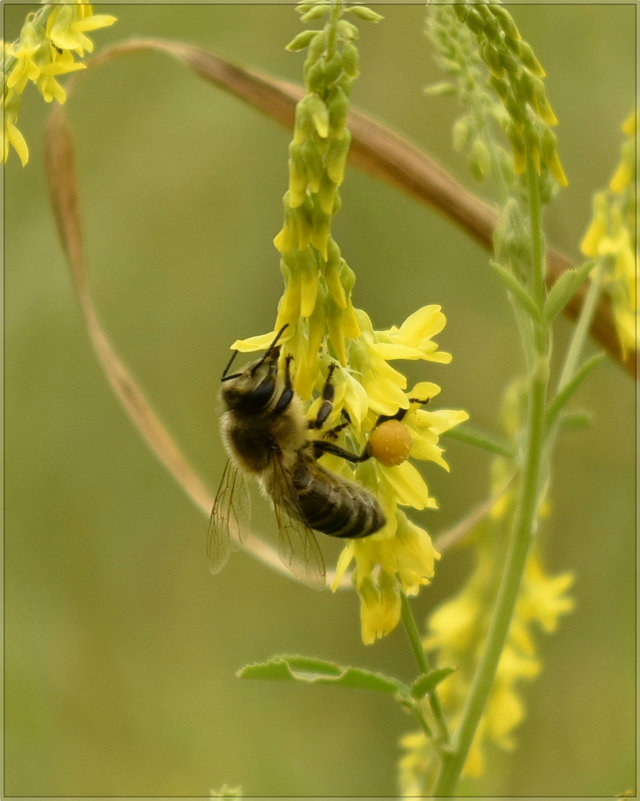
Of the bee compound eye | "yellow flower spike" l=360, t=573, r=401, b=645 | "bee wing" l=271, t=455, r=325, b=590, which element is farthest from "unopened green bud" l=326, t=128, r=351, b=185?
"bee wing" l=271, t=455, r=325, b=590

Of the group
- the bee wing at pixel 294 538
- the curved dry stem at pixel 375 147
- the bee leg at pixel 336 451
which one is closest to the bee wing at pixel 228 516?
the bee wing at pixel 294 538

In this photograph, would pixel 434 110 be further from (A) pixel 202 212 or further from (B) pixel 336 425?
(B) pixel 336 425

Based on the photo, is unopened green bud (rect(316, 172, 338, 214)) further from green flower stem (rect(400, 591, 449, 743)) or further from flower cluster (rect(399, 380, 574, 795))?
flower cluster (rect(399, 380, 574, 795))

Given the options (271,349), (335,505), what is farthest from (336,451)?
(271,349)

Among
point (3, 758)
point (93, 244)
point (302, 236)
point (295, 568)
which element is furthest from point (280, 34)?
point (302, 236)

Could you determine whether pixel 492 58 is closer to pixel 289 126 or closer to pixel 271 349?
pixel 271 349

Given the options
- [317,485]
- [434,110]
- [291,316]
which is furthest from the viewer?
[434,110]
